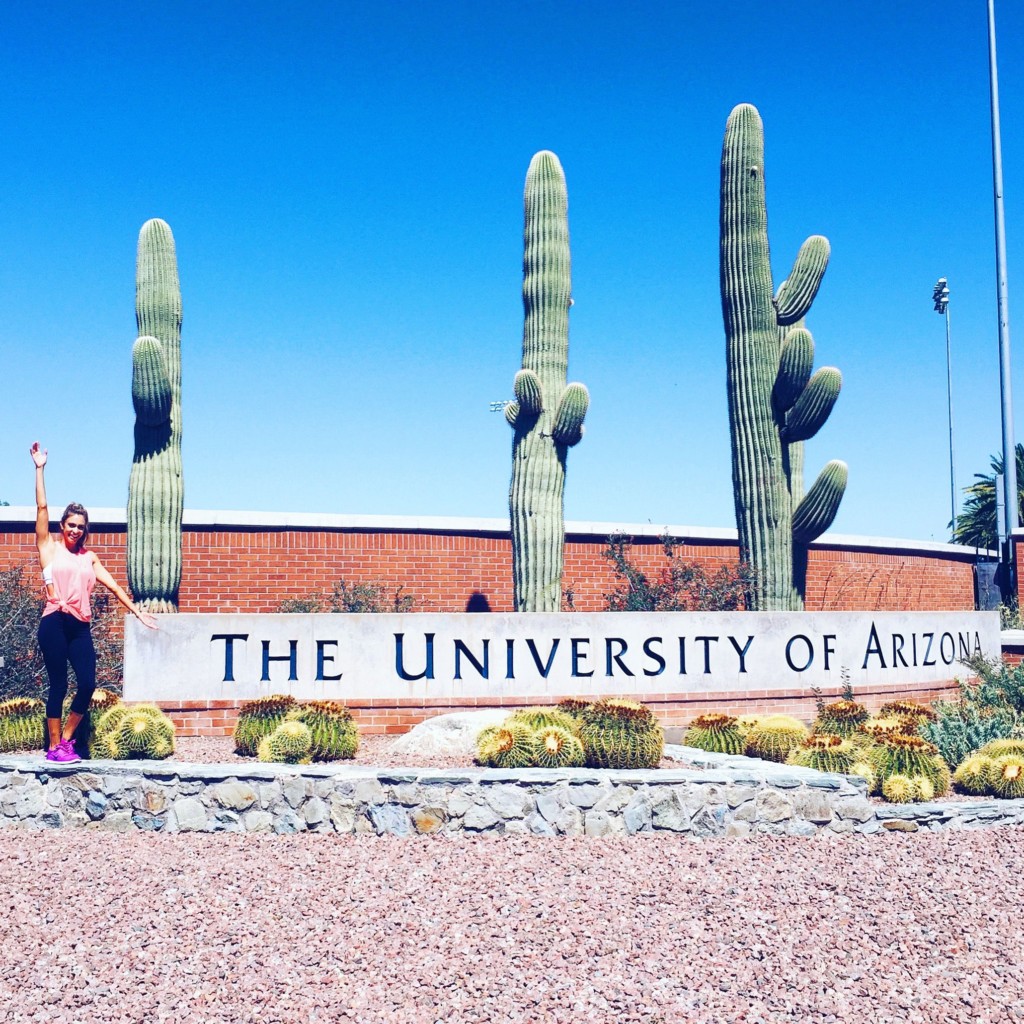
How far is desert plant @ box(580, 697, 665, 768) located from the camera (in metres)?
7.22

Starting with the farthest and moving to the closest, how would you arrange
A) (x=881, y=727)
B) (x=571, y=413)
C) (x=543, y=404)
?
(x=543, y=404), (x=571, y=413), (x=881, y=727)

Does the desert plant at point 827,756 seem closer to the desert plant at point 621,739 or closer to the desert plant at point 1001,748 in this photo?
the desert plant at point 621,739

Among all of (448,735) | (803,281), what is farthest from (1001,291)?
(448,735)

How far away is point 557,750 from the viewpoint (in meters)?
7.21

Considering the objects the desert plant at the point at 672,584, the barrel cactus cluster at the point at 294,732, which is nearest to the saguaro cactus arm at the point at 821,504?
the desert plant at the point at 672,584

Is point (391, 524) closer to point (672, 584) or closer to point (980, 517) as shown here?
point (672, 584)

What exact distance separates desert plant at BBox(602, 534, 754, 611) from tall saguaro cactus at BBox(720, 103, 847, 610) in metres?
0.38

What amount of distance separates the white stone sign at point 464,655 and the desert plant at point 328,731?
Result: 59.5 inches

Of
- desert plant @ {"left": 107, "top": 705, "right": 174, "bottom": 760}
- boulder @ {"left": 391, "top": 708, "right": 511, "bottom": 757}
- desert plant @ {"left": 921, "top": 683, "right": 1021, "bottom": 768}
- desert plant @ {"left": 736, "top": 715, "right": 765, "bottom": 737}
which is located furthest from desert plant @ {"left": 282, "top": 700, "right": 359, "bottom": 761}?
desert plant @ {"left": 921, "top": 683, "right": 1021, "bottom": 768}

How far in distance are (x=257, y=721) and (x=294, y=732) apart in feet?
1.84

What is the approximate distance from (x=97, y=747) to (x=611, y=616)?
4531 mm

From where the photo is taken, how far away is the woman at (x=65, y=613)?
23.0 feet

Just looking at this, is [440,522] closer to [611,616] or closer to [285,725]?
[611,616]

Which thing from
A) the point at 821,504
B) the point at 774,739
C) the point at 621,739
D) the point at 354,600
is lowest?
the point at 774,739
